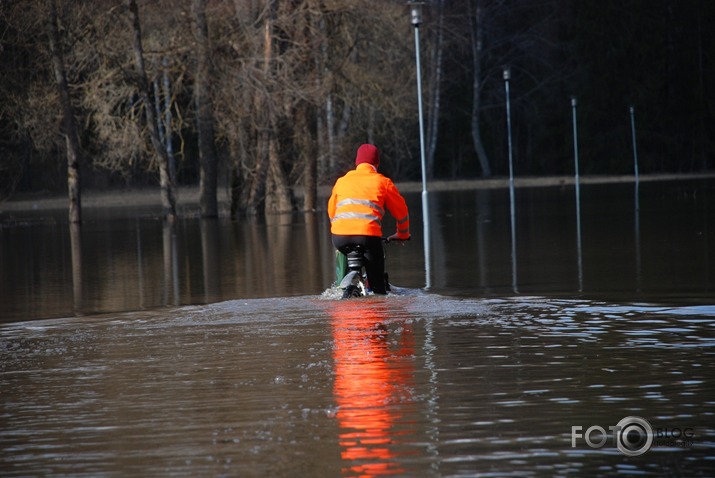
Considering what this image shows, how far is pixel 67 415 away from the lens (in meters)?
9.40

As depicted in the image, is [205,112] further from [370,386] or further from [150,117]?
[370,386]

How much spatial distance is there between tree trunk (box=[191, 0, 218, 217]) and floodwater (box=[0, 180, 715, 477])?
60.5 feet

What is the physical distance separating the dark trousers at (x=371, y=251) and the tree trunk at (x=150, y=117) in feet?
86.4

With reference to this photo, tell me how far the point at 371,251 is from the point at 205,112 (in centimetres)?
2824

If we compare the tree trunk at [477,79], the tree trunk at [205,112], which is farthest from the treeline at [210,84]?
the tree trunk at [477,79]

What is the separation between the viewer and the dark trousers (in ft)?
52.1

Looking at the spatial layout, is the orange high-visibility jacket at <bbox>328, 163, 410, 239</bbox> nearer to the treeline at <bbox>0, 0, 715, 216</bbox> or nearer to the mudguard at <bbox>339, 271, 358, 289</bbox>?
the mudguard at <bbox>339, 271, 358, 289</bbox>

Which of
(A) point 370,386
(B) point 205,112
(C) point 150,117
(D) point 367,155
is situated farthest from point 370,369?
(B) point 205,112

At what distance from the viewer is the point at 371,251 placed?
1591 centimetres

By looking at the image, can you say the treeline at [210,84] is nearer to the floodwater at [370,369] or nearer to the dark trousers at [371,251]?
the floodwater at [370,369]

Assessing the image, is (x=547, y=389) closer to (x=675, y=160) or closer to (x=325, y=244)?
(x=325, y=244)

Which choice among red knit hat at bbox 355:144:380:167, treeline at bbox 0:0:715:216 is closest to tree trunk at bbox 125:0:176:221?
treeline at bbox 0:0:715:216

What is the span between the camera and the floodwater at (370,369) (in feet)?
25.8

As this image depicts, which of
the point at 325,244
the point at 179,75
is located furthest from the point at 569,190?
the point at 325,244
